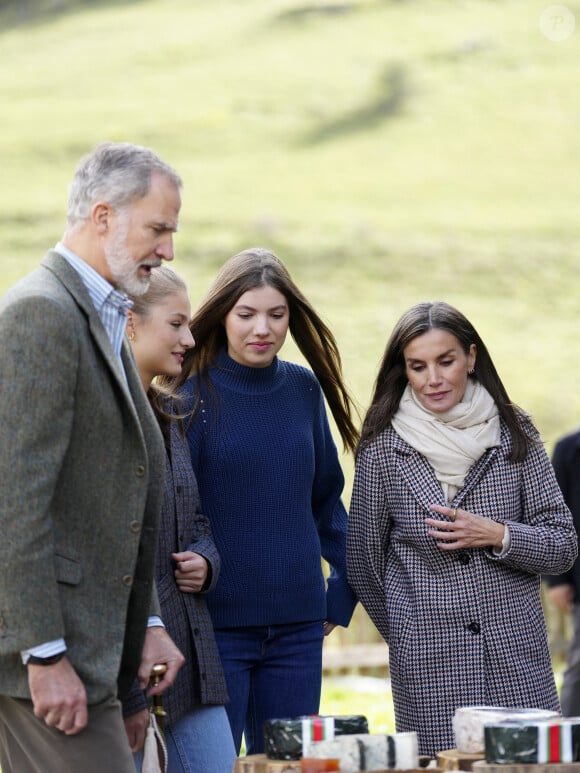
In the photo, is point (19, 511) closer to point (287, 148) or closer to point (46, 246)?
point (46, 246)

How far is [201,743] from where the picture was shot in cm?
348

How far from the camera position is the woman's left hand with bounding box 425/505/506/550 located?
365 cm

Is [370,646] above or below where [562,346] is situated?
below

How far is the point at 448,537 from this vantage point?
364 centimetres

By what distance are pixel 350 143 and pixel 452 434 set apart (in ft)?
80.9

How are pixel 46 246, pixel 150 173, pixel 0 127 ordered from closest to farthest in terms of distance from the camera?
pixel 150 173 → pixel 46 246 → pixel 0 127

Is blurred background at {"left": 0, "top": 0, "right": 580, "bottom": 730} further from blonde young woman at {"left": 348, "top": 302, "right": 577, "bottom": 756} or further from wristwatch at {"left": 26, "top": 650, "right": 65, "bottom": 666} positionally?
wristwatch at {"left": 26, "top": 650, "right": 65, "bottom": 666}

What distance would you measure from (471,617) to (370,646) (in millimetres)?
5725

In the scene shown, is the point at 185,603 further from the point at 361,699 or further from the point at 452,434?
the point at 361,699

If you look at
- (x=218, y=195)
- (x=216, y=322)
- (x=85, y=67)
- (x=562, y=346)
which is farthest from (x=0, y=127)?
(x=216, y=322)

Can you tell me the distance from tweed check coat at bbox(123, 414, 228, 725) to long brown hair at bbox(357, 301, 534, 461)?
1.99 ft

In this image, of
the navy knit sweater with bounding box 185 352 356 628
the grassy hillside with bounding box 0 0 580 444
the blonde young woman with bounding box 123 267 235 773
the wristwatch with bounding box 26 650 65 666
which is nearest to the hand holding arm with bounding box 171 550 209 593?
the blonde young woman with bounding box 123 267 235 773

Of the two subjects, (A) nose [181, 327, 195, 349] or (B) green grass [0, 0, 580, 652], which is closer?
(A) nose [181, 327, 195, 349]

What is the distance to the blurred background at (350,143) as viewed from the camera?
71.4 ft
